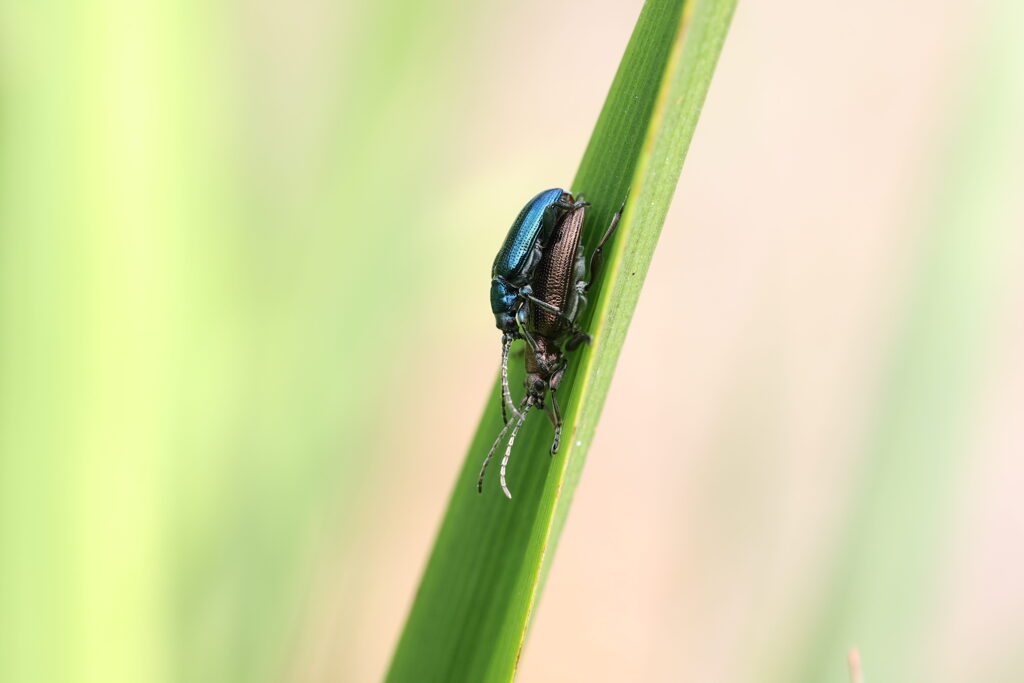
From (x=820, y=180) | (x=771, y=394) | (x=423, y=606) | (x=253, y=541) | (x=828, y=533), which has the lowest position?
(x=253, y=541)

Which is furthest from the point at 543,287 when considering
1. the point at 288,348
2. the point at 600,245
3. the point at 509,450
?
the point at 288,348

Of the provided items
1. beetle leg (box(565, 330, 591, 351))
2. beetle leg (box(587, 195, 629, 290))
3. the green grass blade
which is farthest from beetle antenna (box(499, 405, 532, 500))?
beetle leg (box(587, 195, 629, 290))

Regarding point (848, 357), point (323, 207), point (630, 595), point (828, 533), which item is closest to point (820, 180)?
point (848, 357)

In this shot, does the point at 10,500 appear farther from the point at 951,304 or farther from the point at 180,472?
the point at 951,304

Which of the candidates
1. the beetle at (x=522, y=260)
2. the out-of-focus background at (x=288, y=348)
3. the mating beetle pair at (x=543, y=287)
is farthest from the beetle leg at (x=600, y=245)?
the out-of-focus background at (x=288, y=348)

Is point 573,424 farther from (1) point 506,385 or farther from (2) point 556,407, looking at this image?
(1) point 506,385

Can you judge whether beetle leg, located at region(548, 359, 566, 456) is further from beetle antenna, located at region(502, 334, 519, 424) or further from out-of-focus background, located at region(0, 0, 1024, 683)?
out-of-focus background, located at region(0, 0, 1024, 683)
